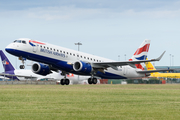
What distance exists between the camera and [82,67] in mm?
44281

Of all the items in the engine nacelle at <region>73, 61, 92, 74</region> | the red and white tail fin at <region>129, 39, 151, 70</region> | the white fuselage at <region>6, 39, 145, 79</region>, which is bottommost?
the engine nacelle at <region>73, 61, 92, 74</region>

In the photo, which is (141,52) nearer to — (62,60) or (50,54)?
(62,60)

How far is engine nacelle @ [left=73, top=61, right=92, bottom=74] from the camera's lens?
4438 cm

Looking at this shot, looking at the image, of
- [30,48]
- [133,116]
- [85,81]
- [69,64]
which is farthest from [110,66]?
[133,116]

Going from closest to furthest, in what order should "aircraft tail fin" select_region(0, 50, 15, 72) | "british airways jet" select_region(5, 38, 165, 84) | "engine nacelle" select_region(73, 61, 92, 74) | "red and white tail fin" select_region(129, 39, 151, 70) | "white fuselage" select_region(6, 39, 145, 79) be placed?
"white fuselage" select_region(6, 39, 145, 79) < "british airways jet" select_region(5, 38, 165, 84) < "engine nacelle" select_region(73, 61, 92, 74) < "red and white tail fin" select_region(129, 39, 151, 70) < "aircraft tail fin" select_region(0, 50, 15, 72)

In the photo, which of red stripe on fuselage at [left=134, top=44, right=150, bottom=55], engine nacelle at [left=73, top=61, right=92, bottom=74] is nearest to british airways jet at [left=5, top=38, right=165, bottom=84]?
engine nacelle at [left=73, top=61, right=92, bottom=74]

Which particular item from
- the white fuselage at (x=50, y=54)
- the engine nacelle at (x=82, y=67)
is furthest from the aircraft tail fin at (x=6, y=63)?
the engine nacelle at (x=82, y=67)

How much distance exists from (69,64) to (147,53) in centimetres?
1966

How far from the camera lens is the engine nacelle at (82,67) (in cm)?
4438

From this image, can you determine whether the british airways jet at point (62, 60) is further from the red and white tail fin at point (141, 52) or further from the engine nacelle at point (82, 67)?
the red and white tail fin at point (141, 52)

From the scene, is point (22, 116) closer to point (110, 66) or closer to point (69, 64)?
point (69, 64)

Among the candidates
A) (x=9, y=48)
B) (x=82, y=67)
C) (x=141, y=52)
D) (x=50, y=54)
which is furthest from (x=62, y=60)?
(x=141, y=52)

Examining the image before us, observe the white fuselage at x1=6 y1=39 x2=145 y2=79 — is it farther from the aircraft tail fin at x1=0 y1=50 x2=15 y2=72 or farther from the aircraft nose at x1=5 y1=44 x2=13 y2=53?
the aircraft tail fin at x1=0 y1=50 x2=15 y2=72

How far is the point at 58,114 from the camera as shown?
462 inches
